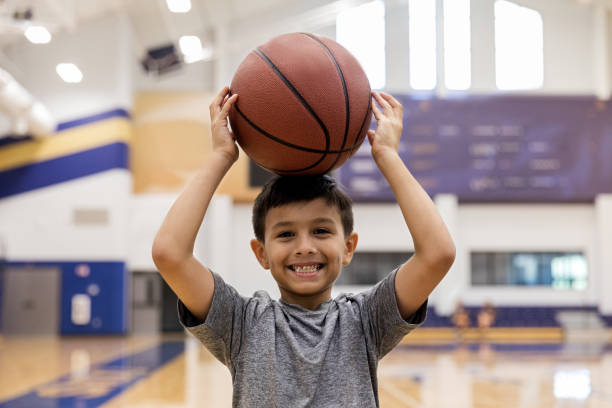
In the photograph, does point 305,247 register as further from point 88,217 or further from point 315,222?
point 88,217

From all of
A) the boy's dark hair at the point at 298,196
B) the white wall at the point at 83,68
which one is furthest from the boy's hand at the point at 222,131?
the white wall at the point at 83,68

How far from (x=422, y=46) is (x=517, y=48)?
2.04 meters

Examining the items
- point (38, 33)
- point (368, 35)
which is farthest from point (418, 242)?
point (368, 35)

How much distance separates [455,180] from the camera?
13695 mm

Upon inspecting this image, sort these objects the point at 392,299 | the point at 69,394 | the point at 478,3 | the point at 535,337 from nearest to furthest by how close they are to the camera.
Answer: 1. the point at 392,299
2. the point at 69,394
3. the point at 535,337
4. the point at 478,3

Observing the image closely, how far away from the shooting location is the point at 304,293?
1.38 m

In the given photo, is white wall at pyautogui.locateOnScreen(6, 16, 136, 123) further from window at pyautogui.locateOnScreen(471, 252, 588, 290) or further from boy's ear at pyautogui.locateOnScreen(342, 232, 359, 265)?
boy's ear at pyautogui.locateOnScreen(342, 232, 359, 265)

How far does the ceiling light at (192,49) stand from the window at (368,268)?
17.6ft

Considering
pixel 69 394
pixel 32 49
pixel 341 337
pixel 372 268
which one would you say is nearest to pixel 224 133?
pixel 341 337

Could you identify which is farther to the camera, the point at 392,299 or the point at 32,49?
the point at 32,49

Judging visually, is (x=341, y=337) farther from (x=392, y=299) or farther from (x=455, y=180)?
(x=455, y=180)

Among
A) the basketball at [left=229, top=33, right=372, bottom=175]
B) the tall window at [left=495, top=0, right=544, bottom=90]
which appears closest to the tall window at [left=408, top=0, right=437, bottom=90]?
the tall window at [left=495, top=0, right=544, bottom=90]

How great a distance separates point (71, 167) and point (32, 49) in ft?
8.51

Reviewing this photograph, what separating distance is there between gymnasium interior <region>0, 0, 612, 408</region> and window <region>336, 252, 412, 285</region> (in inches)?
1.2
